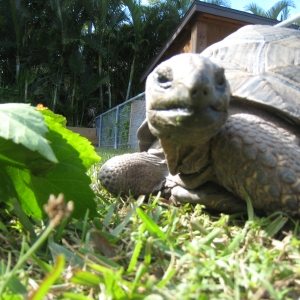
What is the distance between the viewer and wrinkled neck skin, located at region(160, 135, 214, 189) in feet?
4.68

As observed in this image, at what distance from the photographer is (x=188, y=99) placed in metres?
1.11

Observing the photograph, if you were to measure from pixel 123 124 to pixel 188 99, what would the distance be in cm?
1042

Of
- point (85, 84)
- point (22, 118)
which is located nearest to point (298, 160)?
point (22, 118)

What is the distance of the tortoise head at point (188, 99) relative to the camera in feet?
3.67

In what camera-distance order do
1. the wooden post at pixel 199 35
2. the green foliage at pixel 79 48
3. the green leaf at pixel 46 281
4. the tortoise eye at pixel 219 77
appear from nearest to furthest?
the green leaf at pixel 46 281 < the tortoise eye at pixel 219 77 < the wooden post at pixel 199 35 < the green foliage at pixel 79 48

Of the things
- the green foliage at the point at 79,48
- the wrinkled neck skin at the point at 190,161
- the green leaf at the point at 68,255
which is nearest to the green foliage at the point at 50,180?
the green leaf at the point at 68,255

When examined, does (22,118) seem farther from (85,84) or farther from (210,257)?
(85,84)

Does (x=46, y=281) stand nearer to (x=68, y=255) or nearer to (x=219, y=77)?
(x=68, y=255)

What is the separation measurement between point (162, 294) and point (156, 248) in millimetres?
294

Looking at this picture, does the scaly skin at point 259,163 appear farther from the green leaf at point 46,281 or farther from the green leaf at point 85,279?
the green leaf at point 46,281

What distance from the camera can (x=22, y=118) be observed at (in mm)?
962

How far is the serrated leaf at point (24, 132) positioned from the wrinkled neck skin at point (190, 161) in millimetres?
570

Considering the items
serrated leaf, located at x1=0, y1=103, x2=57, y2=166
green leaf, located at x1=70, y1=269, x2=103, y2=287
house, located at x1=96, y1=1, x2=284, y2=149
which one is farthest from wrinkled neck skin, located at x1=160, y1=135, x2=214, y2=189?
house, located at x1=96, y1=1, x2=284, y2=149

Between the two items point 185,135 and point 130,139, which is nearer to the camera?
point 185,135
